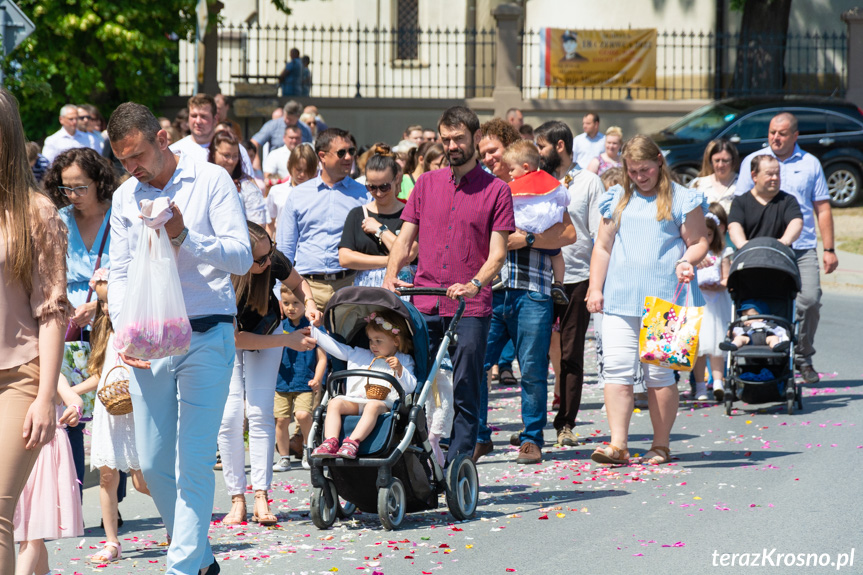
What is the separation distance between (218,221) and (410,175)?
288 inches

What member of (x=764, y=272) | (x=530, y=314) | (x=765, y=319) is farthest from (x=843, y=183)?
(x=530, y=314)

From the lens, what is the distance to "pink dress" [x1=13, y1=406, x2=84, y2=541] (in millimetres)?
5156

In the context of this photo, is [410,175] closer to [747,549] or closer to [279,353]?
[279,353]

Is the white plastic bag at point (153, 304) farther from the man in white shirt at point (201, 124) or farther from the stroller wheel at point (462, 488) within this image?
the man in white shirt at point (201, 124)

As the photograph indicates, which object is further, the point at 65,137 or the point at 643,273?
the point at 65,137

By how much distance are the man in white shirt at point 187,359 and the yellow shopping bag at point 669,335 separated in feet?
11.6

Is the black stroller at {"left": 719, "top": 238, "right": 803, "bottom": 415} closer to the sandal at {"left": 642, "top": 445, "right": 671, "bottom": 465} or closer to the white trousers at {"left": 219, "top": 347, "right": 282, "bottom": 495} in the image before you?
the sandal at {"left": 642, "top": 445, "right": 671, "bottom": 465}

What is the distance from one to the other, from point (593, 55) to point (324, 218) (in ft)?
61.5

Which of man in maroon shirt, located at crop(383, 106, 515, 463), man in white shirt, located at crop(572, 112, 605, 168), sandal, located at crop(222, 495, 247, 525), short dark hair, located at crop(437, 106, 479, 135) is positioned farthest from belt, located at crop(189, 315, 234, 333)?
man in white shirt, located at crop(572, 112, 605, 168)

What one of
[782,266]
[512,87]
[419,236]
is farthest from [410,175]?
[512,87]

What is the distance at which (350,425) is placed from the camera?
6.82 meters

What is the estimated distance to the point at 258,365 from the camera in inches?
280

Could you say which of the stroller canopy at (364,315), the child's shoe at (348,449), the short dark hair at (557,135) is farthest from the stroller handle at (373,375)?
the short dark hair at (557,135)

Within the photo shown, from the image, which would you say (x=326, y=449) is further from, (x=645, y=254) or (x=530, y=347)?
(x=645, y=254)
